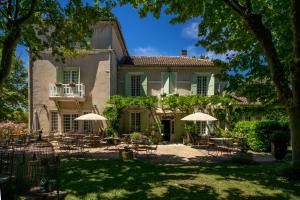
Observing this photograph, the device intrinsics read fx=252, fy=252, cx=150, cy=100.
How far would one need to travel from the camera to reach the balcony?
21.2m

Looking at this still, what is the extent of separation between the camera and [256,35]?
8930 millimetres

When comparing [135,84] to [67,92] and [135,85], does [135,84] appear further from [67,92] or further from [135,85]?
[67,92]

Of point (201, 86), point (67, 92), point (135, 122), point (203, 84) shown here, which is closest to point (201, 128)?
point (201, 86)

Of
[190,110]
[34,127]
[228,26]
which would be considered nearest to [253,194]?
[228,26]

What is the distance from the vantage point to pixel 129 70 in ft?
77.4

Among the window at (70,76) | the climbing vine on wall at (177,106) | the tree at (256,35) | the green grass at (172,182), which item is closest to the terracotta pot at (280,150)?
the green grass at (172,182)

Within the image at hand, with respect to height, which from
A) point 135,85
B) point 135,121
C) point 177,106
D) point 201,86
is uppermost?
point 135,85

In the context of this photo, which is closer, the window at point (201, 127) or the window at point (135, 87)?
the window at point (201, 127)

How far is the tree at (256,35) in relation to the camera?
848 cm

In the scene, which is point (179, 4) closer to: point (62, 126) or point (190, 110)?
point (190, 110)

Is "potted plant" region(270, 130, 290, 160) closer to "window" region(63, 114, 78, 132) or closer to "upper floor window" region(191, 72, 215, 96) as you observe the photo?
"upper floor window" region(191, 72, 215, 96)

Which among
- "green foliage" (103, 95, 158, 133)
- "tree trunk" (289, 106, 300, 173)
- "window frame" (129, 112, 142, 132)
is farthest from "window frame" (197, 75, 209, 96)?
"tree trunk" (289, 106, 300, 173)

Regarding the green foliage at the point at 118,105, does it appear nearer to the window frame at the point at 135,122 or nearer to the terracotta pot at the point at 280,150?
the window frame at the point at 135,122

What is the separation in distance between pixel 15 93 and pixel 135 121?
685 inches
